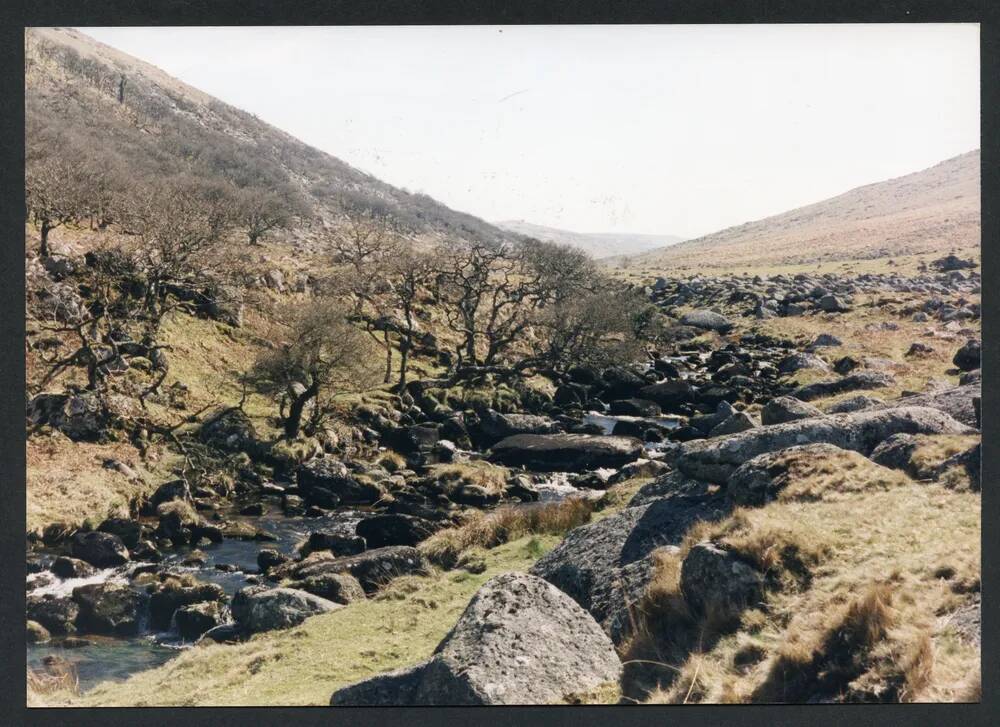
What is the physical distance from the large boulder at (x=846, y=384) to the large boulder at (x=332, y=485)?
41.8 ft

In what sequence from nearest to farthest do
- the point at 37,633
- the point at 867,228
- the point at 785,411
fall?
1. the point at 37,633
2. the point at 785,411
3. the point at 867,228

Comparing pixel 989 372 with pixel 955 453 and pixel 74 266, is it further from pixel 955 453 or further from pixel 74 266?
pixel 74 266

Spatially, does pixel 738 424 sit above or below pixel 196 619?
above

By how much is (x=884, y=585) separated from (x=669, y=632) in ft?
7.93

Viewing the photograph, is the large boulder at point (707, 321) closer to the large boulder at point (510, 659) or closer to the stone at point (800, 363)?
the stone at point (800, 363)

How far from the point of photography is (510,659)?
29.9 feet

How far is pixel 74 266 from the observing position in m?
25.3

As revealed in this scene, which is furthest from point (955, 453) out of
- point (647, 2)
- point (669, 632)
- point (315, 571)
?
point (315, 571)

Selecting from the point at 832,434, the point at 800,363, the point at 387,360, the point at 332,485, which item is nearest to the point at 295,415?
the point at 332,485

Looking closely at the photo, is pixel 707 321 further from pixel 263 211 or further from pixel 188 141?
pixel 188 141

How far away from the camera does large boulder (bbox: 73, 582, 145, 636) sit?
15484 millimetres

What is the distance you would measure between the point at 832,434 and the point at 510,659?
20.7 ft

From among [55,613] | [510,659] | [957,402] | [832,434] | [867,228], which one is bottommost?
[55,613]

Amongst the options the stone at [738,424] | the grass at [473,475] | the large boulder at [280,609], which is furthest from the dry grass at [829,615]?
the grass at [473,475]
